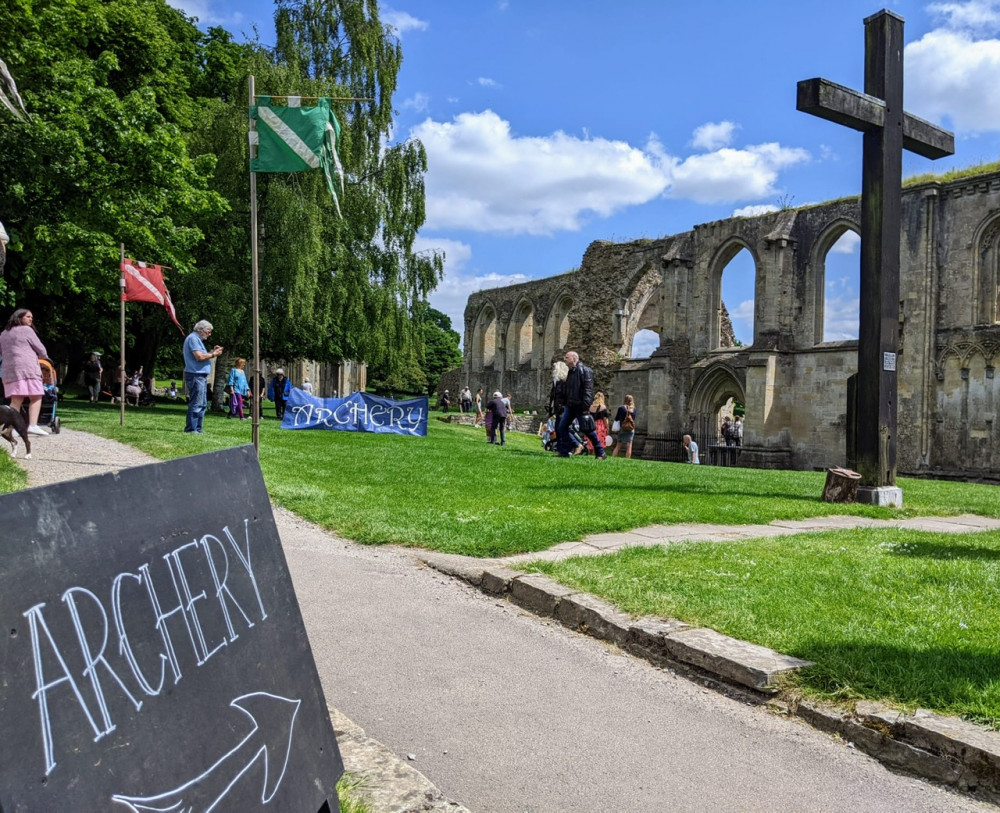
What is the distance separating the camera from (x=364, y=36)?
2588cm

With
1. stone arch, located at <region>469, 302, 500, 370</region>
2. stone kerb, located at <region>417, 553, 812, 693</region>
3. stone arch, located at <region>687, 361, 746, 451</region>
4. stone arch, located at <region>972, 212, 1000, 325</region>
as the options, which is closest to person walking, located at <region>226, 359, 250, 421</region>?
stone arch, located at <region>687, 361, 746, 451</region>

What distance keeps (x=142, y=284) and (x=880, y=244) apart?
13.0 metres

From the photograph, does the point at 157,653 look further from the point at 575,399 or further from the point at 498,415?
the point at 498,415

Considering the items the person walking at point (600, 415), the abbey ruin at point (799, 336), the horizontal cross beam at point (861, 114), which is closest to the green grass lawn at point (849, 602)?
the horizontal cross beam at point (861, 114)

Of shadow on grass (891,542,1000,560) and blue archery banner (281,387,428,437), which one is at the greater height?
blue archery banner (281,387,428,437)

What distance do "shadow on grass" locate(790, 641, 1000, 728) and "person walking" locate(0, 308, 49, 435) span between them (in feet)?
31.0

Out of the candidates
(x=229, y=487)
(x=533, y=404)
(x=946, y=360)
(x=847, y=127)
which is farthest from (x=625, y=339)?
(x=229, y=487)

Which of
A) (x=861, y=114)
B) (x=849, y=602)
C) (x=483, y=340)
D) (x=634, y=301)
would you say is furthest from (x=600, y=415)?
(x=483, y=340)

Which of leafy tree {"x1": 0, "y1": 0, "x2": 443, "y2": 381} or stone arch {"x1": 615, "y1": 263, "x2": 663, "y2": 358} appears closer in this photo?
leafy tree {"x1": 0, "y1": 0, "x2": 443, "y2": 381}

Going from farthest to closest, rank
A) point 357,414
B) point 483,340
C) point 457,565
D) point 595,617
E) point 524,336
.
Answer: point 483,340 < point 524,336 < point 357,414 < point 457,565 < point 595,617

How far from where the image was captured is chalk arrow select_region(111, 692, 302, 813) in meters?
1.68

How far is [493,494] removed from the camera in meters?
9.05

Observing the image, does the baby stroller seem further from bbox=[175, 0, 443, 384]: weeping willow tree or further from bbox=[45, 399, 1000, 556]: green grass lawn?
bbox=[175, 0, 443, 384]: weeping willow tree

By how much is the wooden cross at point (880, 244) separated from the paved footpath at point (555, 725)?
6893mm
